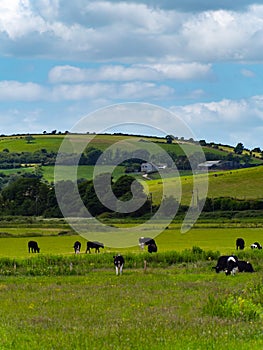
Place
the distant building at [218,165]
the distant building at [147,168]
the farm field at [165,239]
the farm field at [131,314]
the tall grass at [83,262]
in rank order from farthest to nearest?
the distant building at [218,165], the distant building at [147,168], the farm field at [165,239], the tall grass at [83,262], the farm field at [131,314]

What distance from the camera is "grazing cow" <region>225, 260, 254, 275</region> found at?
33594 millimetres

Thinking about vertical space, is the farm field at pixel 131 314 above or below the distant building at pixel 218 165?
below

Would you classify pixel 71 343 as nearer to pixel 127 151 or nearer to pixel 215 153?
pixel 127 151

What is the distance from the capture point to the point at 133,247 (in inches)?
2356

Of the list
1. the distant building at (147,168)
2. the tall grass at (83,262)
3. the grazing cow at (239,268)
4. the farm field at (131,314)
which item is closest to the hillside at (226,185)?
the distant building at (147,168)

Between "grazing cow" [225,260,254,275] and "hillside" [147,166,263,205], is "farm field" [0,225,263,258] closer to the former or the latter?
"grazing cow" [225,260,254,275]

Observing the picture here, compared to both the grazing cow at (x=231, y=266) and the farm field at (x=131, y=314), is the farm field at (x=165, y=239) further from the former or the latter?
the farm field at (x=131, y=314)

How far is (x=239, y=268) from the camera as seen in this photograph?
114 feet

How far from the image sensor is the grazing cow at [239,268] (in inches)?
1323

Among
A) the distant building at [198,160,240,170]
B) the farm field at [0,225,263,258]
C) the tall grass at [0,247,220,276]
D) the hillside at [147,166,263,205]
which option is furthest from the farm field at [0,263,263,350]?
the distant building at [198,160,240,170]

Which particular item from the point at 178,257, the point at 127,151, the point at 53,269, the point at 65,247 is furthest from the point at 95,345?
the point at 127,151

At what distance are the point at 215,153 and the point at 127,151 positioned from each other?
94.1 metres

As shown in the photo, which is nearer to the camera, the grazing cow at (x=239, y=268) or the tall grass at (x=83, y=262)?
the grazing cow at (x=239, y=268)

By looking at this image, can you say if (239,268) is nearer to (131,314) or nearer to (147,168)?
(131,314)
